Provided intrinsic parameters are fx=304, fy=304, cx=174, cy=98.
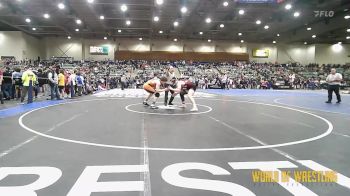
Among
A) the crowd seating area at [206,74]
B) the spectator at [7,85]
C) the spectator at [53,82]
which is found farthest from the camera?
the crowd seating area at [206,74]

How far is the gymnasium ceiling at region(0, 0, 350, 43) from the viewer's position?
79.3 feet

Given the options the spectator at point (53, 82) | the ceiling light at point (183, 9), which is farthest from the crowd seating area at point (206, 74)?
the ceiling light at point (183, 9)

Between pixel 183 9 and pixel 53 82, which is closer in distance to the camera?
pixel 53 82

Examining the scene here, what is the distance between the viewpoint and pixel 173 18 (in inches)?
1180

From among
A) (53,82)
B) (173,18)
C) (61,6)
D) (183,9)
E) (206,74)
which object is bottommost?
(53,82)

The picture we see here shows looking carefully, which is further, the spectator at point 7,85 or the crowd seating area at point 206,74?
the crowd seating area at point 206,74

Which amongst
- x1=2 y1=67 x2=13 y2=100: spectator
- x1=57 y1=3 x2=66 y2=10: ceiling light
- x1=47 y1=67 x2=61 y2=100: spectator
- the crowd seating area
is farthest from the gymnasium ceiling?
x1=2 y1=67 x2=13 y2=100: spectator

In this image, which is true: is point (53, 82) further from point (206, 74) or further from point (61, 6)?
point (206, 74)

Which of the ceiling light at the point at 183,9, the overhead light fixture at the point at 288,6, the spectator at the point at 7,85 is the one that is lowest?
the spectator at the point at 7,85

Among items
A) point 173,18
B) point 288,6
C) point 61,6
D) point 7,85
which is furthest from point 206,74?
point 7,85

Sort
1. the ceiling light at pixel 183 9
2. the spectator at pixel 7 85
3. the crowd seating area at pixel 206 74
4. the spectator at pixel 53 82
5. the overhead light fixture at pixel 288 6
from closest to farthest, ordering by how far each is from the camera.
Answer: the spectator at pixel 7 85
the spectator at pixel 53 82
the overhead light fixture at pixel 288 6
the ceiling light at pixel 183 9
the crowd seating area at pixel 206 74

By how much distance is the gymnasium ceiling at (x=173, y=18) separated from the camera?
24172 mm

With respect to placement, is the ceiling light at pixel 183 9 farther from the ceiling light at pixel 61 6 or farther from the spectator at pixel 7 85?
the spectator at pixel 7 85

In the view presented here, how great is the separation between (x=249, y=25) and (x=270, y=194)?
105ft
